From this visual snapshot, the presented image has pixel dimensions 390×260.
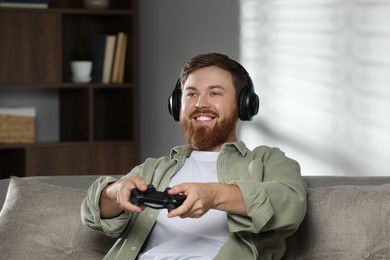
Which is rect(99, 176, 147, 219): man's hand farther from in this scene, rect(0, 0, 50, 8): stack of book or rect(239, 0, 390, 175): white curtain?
rect(0, 0, 50, 8): stack of book

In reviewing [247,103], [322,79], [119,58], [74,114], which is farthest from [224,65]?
[74,114]

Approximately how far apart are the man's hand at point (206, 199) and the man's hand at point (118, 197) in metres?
0.12

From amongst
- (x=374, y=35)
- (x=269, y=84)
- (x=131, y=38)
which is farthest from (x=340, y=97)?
(x=131, y=38)

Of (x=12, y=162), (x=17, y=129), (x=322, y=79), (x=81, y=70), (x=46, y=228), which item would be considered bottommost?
(x=12, y=162)

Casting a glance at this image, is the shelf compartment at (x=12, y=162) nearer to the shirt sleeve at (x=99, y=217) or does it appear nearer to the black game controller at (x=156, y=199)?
the shirt sleeve at (x=99, y=217)

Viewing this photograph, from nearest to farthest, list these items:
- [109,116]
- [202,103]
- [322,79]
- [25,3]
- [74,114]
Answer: [202,103], [322,79], [25,3], [74,114], [109,116]

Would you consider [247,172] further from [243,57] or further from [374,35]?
[243,57]

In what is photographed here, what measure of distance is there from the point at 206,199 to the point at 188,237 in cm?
29

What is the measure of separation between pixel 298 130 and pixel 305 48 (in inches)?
12.9

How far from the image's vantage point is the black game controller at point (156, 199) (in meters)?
1.74

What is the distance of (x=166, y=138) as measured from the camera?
4727 millimetres

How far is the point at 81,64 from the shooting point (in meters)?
4.95

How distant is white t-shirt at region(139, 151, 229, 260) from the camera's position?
204cm

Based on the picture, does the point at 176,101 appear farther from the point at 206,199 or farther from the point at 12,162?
the point at 12,162
